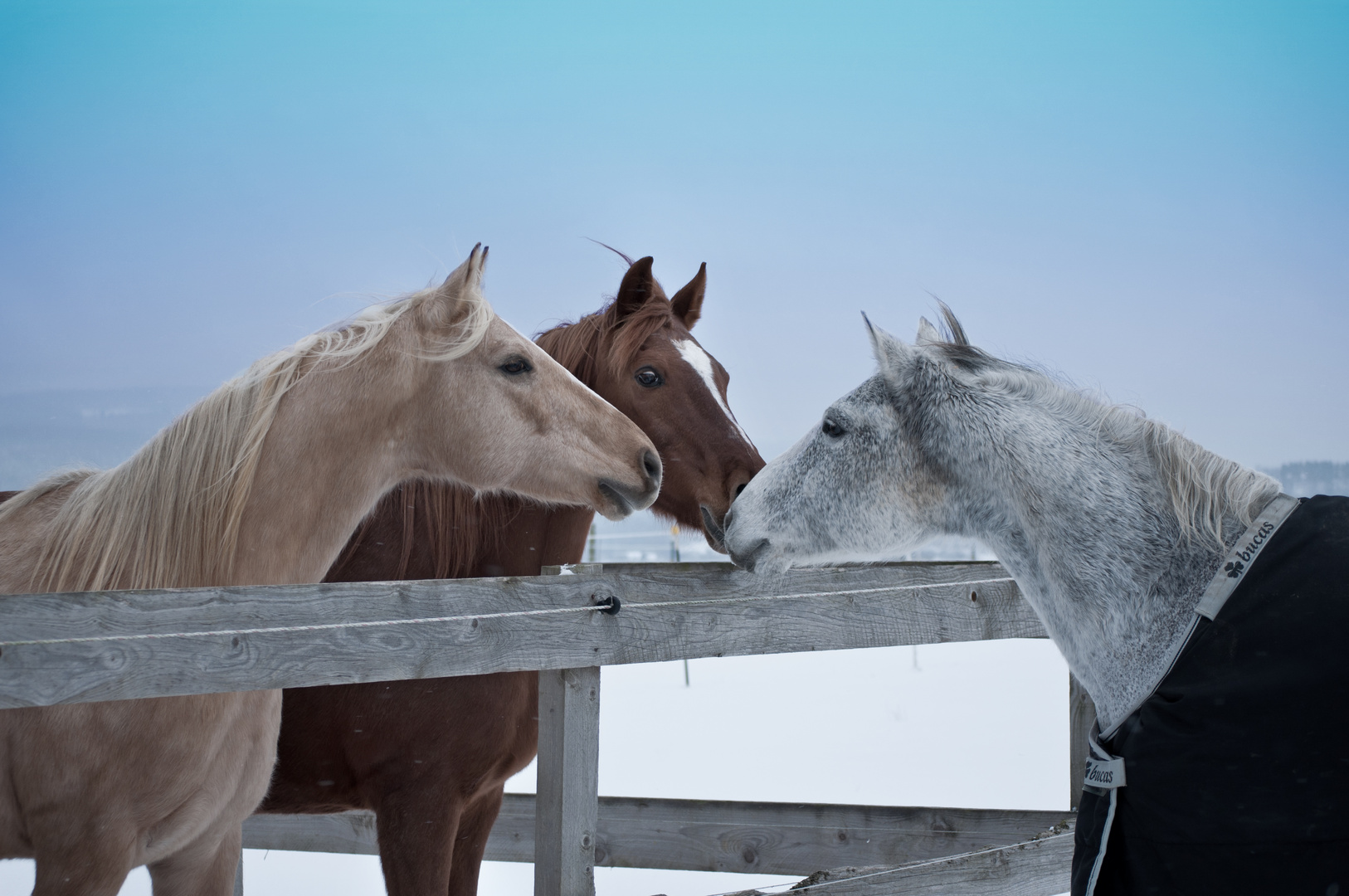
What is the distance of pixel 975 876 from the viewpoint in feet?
8.93

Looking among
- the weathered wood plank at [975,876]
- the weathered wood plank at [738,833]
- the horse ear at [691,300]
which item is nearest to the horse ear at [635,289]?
the horse ear at [691,300]

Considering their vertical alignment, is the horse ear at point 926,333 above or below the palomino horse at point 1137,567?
above

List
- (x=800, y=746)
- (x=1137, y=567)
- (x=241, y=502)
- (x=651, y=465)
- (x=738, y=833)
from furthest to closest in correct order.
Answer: (x=800, y=746)
(x=738, y=833)
(x=651, y=465)
(x=241, y=502)
(x=1137, y=567)

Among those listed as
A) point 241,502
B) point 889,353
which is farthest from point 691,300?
point 241,502

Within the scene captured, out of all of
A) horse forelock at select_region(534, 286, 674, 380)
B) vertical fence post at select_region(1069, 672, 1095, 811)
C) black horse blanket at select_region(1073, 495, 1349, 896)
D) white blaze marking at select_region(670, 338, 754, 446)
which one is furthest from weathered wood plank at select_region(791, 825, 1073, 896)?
horse forelock at select_region(534, 286, 674, 380)

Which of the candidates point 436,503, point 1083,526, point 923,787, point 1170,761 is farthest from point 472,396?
point 923,787

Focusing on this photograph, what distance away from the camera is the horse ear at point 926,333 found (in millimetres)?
2329

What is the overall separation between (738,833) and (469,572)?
165 cm

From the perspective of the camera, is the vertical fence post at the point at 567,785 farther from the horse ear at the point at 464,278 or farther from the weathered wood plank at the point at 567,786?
the horse ear at the point at 464,278

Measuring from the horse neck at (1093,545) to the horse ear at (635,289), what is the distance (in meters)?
1.54

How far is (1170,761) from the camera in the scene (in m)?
1.54

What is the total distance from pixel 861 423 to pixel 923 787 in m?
5.66

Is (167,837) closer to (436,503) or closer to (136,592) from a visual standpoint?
(136,592)

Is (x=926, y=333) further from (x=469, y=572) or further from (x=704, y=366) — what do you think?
(x=469, y=572)
